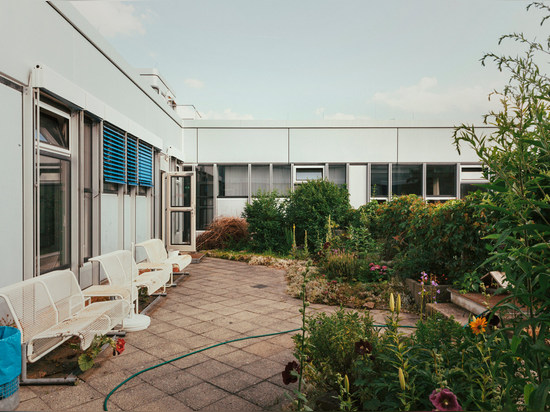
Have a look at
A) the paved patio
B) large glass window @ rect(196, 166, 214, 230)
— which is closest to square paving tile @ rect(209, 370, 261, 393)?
the paved patio

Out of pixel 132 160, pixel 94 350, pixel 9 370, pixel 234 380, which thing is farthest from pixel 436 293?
pixel 132 160

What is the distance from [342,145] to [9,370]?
1137cm

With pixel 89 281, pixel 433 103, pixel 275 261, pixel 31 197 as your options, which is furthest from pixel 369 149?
pixel 31 197

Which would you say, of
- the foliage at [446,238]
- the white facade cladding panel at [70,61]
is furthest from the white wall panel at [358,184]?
the white facade cladding panel at [70,61]

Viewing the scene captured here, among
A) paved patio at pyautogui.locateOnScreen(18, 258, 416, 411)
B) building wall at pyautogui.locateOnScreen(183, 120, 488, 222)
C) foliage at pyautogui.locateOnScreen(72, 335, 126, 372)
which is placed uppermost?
building wall at pyautogui.locateOnScreen(183, 120, 488, 222)

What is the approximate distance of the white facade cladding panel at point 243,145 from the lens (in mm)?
12820

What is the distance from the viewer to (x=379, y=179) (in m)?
12.9

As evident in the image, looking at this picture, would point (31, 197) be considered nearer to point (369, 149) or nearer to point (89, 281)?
point (89, 281)

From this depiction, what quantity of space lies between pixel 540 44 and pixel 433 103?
11959 millimetres

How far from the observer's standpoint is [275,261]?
9.69 metres

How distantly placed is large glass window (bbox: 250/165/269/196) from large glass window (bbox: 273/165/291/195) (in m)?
0.26

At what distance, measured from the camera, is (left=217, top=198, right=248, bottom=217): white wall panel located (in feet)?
41.7

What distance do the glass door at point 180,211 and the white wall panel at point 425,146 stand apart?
6890 mm

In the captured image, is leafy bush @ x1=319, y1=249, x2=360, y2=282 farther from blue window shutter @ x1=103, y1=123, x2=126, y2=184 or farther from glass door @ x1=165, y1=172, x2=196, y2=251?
blue window shutter @ x1=103, y1=123, x2=126, y2=184
